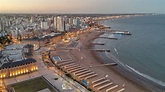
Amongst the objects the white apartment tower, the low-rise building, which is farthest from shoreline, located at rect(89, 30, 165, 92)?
the white apartment tower

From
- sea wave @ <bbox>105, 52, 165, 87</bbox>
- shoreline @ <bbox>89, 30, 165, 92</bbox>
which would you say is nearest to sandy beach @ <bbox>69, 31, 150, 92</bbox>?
shoreline @ <bbox>89, 30, 165, 92</bbox>

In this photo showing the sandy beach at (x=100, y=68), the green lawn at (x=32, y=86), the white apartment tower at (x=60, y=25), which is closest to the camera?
the green lawn at (x=32, y=86)

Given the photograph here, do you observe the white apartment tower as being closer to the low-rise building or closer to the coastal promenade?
the coastal promenade

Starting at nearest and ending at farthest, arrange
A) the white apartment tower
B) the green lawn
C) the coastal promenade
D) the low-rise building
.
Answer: the green lawn, the coastal promenade, the low-rise building, the white apartment tower

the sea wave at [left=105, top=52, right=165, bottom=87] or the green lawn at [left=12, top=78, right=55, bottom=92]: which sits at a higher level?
the green lawn at [left=12, top=78, right=55, bottom=92]

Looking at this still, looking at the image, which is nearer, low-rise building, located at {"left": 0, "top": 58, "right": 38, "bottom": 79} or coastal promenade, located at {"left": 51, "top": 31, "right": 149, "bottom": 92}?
coastal promenade, located at {"left": 51, "top": 31, "right": 149, "bottom": 92}

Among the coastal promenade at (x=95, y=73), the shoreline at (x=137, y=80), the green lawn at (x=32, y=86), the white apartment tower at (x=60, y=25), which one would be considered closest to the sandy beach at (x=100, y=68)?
the coastal promenade at (x=95, y=73)

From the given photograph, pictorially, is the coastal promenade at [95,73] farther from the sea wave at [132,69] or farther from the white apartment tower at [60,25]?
the white apartment tower at [60,25]

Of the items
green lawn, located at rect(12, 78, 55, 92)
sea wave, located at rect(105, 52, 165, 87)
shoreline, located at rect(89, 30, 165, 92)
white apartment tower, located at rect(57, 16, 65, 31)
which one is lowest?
shoreline, located at rect(89, 30, 165, 92)

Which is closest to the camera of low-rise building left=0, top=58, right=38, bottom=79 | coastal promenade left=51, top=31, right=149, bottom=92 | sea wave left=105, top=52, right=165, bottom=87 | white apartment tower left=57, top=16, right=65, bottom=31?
coastal promenade left=51, top=31, right=149, bottom=92
